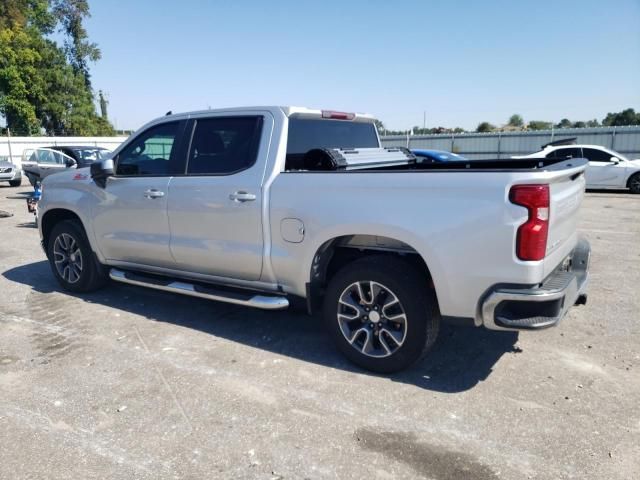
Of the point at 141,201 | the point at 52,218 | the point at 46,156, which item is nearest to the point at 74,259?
the point at 52,218

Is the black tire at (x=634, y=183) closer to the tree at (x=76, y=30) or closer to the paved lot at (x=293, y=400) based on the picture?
the paved lot at (x=293, y=400)

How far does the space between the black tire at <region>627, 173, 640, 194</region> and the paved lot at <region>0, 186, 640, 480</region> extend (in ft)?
41.1

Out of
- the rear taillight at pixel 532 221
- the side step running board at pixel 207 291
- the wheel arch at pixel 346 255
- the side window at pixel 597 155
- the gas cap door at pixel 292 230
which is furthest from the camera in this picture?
the side window at pixel 597 155

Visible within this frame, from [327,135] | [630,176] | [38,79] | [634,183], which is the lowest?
[634,183]

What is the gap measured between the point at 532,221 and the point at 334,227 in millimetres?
1329

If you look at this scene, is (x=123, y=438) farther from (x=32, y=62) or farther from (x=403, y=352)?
(x=32, y=62)

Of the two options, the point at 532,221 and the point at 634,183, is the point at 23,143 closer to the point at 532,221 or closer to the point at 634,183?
the point at 634,183

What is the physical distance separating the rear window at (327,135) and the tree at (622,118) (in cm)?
6189

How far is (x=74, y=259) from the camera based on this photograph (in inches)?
223

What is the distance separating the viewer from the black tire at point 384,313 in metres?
3.46

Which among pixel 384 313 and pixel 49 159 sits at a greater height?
pixel 49 159

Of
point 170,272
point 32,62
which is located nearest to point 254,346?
point 170,272

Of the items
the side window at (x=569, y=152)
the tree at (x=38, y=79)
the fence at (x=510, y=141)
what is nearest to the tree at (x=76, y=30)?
the tree at (x=38, y=79)

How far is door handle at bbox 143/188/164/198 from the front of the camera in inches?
184
